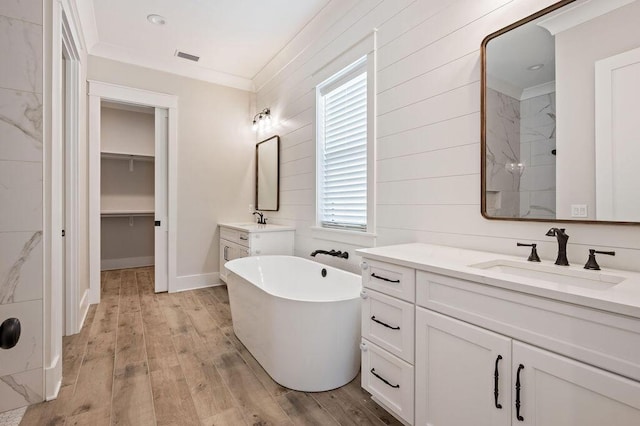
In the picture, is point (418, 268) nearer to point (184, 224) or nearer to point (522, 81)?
point (522, 81)

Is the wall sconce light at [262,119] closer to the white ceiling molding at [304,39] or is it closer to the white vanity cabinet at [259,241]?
the white ceiling molding at [304,39]

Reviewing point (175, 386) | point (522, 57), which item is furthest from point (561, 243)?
point (175, 386)

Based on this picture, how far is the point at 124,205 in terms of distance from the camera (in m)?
5.29

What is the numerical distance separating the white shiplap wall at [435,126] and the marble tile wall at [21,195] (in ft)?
6.95

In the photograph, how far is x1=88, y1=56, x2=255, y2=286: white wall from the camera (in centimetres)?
402

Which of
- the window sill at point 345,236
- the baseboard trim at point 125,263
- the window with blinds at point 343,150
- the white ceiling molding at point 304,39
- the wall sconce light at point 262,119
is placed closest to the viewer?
the window sill at point 345,236

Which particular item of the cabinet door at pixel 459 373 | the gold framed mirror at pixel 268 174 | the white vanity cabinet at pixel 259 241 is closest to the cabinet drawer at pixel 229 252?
the white vanity cabinet at pixel 259 241

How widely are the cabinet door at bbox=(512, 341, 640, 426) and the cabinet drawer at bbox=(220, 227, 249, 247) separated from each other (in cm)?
279

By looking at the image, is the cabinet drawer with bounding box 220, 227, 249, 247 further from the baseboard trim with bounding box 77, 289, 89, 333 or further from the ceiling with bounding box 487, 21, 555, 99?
the ceiling with bounding box 487, 21, 555, 99

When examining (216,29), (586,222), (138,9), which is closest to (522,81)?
(586,222)

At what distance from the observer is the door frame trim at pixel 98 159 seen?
3453 mm

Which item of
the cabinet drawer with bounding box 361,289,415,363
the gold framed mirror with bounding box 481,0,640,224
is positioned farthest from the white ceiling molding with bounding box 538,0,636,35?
the cabinet drawer with bounding box 361,289,415,363

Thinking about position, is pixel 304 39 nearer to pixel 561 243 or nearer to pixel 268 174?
pixel 268 174

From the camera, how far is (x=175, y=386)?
1.95 metres
